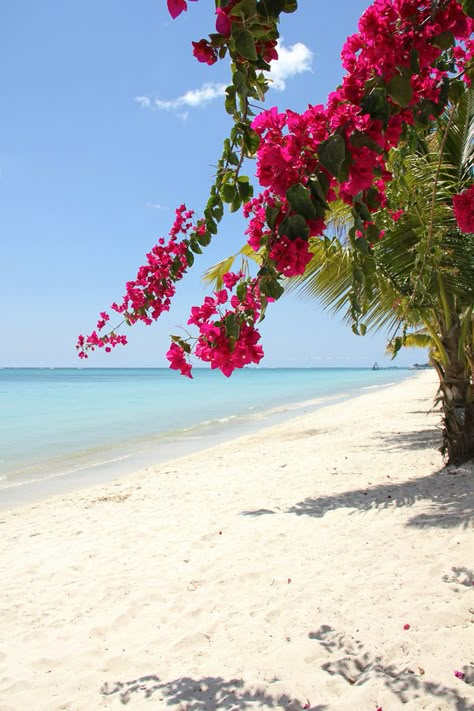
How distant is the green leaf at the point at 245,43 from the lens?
1.13 meters

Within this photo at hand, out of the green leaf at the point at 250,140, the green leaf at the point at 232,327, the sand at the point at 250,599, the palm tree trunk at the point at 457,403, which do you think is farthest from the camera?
the palm tree trunk at the point at 457,403

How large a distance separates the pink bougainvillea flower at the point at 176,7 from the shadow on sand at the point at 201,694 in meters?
2.43

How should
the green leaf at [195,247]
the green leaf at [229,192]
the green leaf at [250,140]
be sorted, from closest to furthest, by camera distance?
the green leaf at [250,140]
the green leaf at [229,192]
the green leaf at [195,247]

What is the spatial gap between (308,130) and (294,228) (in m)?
0.32

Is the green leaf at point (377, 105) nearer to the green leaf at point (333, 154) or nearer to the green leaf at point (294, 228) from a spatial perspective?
the green leaf at point (333, 154)

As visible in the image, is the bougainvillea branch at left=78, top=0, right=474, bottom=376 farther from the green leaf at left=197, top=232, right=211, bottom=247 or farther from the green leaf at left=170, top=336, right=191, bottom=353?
the green leaf at left=197, top=232, right=211, bottom=247

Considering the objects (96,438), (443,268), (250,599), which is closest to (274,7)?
(250,599)

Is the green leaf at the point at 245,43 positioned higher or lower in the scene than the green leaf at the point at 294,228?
higher

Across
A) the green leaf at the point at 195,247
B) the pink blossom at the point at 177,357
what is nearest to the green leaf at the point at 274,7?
the pink blossom at the point at 177,357

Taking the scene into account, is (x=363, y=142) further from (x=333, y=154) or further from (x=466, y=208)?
(x=466, y=208)

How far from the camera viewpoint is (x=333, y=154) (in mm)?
1187

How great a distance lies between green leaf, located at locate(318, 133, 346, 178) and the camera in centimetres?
118

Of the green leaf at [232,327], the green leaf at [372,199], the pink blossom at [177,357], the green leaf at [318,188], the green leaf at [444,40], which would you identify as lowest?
the pink blossom at [177,357]

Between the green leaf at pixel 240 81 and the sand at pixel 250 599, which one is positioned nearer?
the green leaf at pixel 240 81
